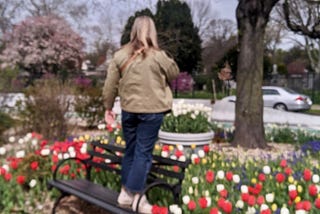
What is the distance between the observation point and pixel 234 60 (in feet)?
48.7

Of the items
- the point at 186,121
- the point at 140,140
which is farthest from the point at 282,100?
the point at 140,140

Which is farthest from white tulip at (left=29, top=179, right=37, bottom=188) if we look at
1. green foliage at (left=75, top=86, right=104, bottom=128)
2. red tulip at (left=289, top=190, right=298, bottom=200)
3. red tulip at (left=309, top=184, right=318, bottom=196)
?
green foliage at (left=75, top=86, right=104, bottom=128)

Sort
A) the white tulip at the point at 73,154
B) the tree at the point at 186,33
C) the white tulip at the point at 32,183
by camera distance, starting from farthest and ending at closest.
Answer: the tree at the point at 186,33 < the white tulip at the point at 73,154 < the white tulip at the point at 32,183

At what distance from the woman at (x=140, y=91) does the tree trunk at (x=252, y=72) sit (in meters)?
4.34

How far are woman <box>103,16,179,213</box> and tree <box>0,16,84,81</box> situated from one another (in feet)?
91.2

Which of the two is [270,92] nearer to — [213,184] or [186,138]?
[186,138]

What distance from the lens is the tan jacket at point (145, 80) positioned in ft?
10.8

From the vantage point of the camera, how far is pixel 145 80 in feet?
10.8

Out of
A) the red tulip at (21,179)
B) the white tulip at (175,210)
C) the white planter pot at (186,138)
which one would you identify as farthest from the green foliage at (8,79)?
the white tulip at (175,210)

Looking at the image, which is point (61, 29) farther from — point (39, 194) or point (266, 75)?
point (39, 194)

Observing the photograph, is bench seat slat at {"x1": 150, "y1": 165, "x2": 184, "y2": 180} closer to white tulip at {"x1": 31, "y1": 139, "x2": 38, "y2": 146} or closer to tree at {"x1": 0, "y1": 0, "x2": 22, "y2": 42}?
white tulip at {"x1": 31, "y1": 139, "x2": 38, "y2": 146}

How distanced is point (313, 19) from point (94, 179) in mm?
6102

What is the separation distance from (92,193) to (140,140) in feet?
2.57

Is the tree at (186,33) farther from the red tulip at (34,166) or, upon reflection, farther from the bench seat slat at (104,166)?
the bench seat slat at (104,166)
